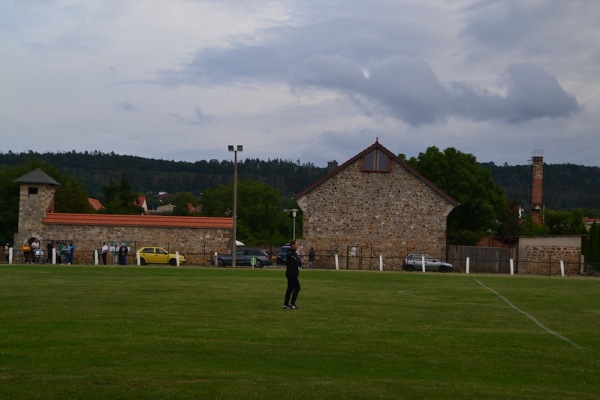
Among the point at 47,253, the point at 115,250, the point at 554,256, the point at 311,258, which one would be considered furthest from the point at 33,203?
the point at 554,256

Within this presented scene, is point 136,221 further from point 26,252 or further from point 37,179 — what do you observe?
point 26,252

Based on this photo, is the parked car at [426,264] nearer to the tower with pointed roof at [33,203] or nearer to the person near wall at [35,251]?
the person near wall at [35,251]

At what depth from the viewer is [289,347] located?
14922mm

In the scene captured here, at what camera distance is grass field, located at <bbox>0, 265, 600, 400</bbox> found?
36.4 feet

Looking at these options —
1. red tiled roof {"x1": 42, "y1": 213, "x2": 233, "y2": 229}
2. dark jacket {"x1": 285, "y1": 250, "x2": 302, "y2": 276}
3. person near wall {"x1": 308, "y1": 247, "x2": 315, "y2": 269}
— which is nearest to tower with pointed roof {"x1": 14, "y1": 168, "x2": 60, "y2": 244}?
red tiled roof {"x1": 42, "y1": 213, "x2": 233, "y2": 229}

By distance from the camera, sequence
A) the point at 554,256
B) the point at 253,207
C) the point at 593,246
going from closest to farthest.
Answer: the point at 554,256 → the point at 593,246 → the point at 253,207

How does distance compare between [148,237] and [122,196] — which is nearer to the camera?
[148,237]

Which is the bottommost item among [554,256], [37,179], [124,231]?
[554,256]

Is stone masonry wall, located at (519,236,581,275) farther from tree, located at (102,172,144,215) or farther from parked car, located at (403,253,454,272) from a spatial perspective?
tree, located at (102,172,144,215)

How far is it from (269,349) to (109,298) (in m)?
10.8

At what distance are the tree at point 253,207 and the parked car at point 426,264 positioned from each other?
239 ft

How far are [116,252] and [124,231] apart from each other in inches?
80.0

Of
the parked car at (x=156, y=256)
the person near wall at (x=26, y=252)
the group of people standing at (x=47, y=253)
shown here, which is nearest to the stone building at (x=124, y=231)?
the group of people standing at (x=47, y=253)

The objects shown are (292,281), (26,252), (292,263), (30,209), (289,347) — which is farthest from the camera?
(30,209)
